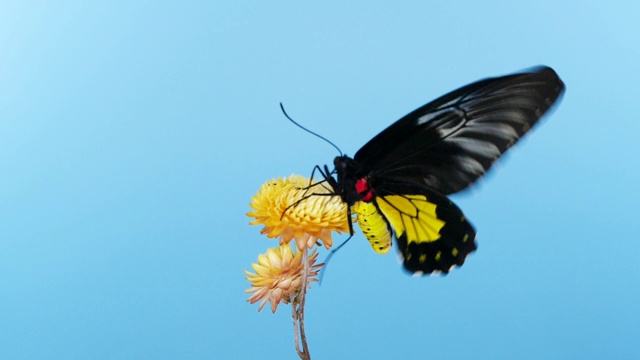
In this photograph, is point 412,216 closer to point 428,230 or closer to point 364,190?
point 428,230

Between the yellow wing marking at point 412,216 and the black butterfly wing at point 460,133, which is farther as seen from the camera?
the yellow wing marking at point 412,216

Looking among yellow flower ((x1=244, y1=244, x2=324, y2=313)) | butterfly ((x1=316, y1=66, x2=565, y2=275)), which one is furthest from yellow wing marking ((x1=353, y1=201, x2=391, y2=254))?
yellow flower ((x1=244, y1=244, x2=324, y2=313))

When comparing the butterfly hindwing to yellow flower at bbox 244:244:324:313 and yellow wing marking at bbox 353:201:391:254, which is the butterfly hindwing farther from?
yellow flower at bbox 244:244:324:313

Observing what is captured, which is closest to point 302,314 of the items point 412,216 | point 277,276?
point 277,276

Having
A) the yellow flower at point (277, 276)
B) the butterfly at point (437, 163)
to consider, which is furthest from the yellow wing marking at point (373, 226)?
the yellow flower at point (277, 276)

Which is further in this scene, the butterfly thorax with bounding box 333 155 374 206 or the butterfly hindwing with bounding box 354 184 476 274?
the butterfly hindwing with bounding box 354 184 476 274

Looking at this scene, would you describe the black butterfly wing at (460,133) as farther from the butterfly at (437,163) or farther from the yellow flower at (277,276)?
the yellow flower at (277,276)
